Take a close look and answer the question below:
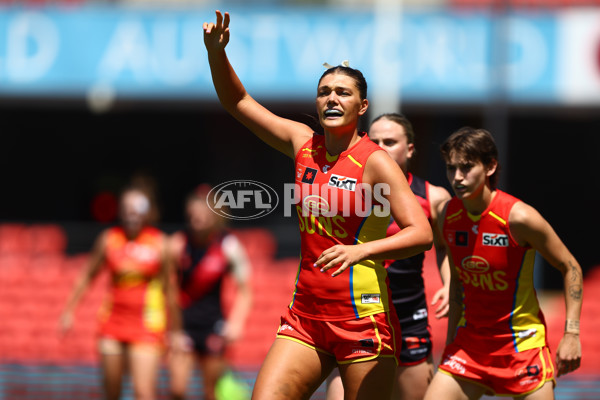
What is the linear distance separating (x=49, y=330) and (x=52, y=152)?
35.9 ft

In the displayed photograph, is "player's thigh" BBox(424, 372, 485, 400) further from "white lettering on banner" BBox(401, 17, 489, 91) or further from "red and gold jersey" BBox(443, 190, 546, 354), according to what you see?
"white lettering on banner" BBox(401, 17, 489, 91)

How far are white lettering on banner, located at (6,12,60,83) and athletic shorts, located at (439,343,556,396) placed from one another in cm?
1557

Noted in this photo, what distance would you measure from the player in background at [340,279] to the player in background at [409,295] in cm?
90

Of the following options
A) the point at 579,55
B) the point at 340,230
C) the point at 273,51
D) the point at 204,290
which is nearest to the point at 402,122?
the point at 340,230

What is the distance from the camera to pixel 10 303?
14586 mm

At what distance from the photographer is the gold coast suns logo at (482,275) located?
4.94 meters

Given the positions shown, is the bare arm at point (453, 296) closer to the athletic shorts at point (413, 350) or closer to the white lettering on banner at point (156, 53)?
the athletic shorts at point (413, 350)

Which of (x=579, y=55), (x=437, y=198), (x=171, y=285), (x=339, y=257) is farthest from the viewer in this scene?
(x=579, y=55)

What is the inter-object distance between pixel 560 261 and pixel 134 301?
190 inches

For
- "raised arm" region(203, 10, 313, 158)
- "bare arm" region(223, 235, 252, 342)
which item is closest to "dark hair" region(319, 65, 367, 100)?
"raised arm" region(203, 10, 313, 158)

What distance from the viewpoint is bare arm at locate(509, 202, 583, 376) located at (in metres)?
4.73

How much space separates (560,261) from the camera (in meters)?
4.87

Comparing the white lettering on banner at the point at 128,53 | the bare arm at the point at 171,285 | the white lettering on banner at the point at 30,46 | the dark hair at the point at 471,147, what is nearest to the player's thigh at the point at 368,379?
the dark hair at the point at 471,147

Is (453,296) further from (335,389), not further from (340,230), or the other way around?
(340,230)
